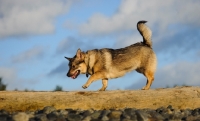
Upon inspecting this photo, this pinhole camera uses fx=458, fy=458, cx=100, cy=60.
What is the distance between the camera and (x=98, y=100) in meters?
10.3

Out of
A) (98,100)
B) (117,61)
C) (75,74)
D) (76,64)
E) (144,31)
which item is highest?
(144,31)

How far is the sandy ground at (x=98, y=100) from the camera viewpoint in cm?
1023

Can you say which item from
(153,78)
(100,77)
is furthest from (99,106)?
(153,78)

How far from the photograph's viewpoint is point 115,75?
1423cm

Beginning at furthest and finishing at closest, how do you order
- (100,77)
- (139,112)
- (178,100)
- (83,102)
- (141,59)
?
1. (141,59)
2. (100,77)
3. (178,100)
4. (83,102)
5. (139,112)

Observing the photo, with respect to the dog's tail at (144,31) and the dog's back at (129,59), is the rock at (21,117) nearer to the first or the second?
the dog's back at (129,59)

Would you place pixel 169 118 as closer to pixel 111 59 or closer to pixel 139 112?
pixel 139 112

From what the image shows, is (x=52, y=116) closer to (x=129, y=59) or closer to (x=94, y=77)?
(x=94, y=77)

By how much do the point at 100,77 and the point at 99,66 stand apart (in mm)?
391

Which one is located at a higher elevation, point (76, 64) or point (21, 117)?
point (76, 64)

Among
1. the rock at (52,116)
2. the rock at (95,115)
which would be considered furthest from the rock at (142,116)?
the rock at (52,116)

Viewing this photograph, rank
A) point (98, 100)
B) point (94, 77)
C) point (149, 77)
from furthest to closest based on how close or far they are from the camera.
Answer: point (149, 77)
point (94, 77)
point (98, 100)

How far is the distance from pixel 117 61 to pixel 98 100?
4082 millimetres

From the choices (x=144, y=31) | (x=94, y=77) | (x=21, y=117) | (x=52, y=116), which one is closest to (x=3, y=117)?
(x=21, y=117)
